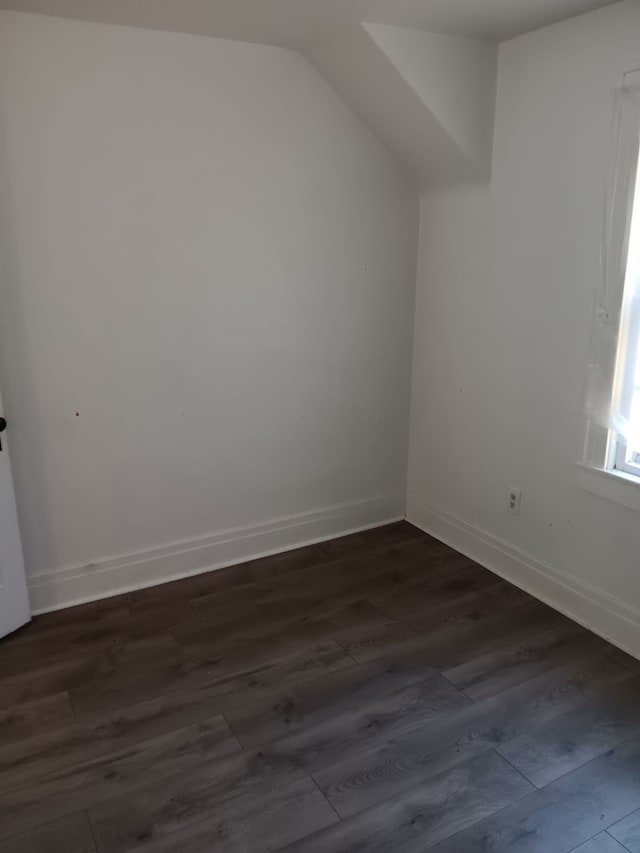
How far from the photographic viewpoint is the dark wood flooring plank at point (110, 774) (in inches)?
72.0

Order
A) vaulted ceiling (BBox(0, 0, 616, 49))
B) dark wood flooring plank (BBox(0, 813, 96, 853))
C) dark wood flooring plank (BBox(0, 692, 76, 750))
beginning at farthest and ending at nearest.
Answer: vaulted ceiling (BBox(0, 0, 616, 49)) → dark wood flooring plank (BBox(0, 692, 76, 750)) → dark wood flooring plank (BBox(0, 813, 96, 853))

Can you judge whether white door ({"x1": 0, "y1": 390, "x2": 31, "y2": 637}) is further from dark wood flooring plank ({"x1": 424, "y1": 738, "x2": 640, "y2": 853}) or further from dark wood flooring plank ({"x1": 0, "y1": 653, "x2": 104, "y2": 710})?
dark wood flooring plank ({"x1": 424, "y1": 738, "x2": 640, "y2": 853})

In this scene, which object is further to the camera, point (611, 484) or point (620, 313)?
point (611, 484)

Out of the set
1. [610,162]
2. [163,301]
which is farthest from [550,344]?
[163,301]

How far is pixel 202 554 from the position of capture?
3102mm

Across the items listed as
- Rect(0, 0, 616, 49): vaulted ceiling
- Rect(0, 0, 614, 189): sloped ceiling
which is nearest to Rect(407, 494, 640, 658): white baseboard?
Rect(0, 0, 614, 189): sloped ceiling

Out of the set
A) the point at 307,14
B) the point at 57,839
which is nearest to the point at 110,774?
the point at 57,839

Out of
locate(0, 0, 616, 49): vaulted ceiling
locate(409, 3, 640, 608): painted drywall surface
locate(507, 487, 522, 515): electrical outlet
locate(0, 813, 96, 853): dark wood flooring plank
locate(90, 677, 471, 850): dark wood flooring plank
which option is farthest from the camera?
locate(507, 487, 522, 515): electrical outlet

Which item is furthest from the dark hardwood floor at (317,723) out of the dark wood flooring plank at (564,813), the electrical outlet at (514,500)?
the electrical outlet at (514,500)

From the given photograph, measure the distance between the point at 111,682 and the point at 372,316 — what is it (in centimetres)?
204

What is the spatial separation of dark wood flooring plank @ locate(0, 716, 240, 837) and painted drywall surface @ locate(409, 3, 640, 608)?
1.59m

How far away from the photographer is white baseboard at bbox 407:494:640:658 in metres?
2.54

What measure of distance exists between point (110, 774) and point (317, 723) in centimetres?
65

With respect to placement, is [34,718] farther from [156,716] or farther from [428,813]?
Answer: [428,813]
